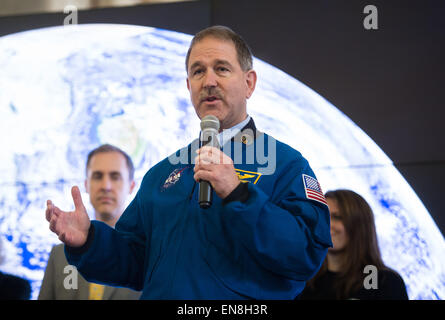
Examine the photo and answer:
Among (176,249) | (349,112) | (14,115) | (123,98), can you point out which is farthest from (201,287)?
(14,115)

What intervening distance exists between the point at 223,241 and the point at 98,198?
213 centimetres

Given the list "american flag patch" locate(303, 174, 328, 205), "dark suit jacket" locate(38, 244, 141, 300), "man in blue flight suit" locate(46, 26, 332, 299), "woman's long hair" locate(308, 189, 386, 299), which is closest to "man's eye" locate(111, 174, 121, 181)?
"dark suit jacket" locate(38, 244, 141, 300)

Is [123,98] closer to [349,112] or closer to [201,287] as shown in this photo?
[349,112]

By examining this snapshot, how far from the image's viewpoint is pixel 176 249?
1.38 meters

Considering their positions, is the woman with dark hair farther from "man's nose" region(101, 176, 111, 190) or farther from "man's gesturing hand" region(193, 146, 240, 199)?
"man's gesturing hand" region(193, 146, 240, 199)

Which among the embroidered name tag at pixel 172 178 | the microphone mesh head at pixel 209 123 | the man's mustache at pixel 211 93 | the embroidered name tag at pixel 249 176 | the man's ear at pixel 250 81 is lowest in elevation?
the embroidered name tag at pixel 249 176

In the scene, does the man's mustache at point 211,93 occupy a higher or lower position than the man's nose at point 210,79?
lower

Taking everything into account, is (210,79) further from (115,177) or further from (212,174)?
(115,177)

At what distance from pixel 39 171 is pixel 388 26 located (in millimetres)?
2660

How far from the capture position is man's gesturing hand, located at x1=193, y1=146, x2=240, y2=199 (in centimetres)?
124

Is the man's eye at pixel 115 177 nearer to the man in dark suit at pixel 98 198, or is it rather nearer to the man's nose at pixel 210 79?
the man in dark suit at pixel 98 198

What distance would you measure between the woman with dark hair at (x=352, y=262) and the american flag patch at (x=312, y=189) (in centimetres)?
136

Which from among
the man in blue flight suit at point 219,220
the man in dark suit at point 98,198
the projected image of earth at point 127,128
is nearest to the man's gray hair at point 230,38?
the man in blue flight suit at point 219,220

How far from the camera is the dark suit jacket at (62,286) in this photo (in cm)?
286
